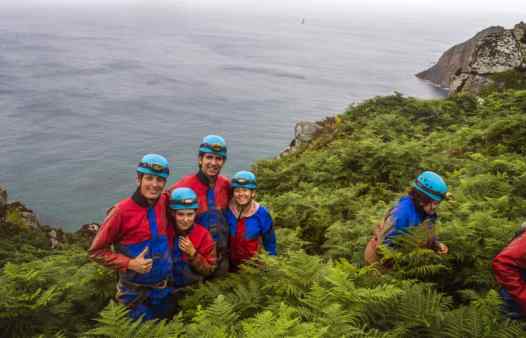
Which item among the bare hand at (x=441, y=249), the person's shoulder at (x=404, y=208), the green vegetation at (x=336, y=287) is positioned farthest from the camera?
the bare hand at (x=441, y=249)

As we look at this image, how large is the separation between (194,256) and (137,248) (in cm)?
A: 70

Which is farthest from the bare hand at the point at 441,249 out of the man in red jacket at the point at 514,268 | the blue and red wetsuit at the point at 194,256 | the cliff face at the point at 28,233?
the cliff face at the point at 28,233

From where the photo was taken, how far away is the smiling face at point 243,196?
5.55m

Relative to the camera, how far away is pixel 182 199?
196 inches

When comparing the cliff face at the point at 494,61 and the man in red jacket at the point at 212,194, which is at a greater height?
the cliff face at the point at 494,61

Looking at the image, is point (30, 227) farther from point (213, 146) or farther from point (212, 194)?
point (213, 146)

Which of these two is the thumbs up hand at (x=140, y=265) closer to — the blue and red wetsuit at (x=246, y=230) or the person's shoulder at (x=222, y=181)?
the blue and red wetsuit at (x=246, y=230)

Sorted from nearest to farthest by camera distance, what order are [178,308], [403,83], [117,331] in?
1. [117,331]
2. [178,308]
3. [403,83]

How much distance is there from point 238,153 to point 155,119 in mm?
16676

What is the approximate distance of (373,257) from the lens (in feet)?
17.9

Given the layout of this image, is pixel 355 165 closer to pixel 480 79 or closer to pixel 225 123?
pixel 480 79

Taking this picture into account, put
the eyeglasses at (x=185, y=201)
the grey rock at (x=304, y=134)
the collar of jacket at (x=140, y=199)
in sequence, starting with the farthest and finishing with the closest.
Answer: the grey rock at (x=304, y=134) → the eyeglasses at (x=185, y=201) → the collar of jacket at (x=140, y=199)

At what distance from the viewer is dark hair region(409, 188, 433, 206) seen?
16.4 ft

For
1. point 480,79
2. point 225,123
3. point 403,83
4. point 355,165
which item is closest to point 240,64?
point 403,83
